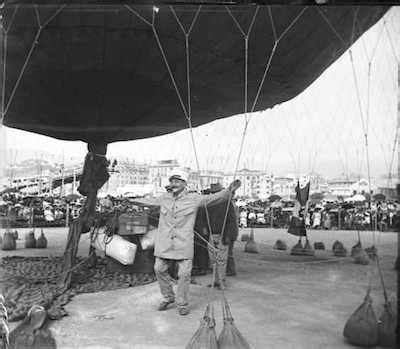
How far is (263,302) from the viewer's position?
10.4 ft

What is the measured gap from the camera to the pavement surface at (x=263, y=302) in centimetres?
306

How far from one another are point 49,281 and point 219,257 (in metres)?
1.34

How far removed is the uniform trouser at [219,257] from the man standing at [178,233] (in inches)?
6.3

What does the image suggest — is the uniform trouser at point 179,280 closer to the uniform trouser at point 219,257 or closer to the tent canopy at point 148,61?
the uniform trouser at point 219,257

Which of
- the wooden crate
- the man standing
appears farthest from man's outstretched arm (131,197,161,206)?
the wooden crate

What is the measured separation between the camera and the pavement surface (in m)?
3.06

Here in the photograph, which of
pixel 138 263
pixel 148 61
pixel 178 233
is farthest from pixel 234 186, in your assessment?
pixel 148 61

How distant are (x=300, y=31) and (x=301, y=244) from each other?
165cm

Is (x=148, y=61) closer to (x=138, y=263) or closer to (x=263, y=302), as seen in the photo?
(x=138, y=263)

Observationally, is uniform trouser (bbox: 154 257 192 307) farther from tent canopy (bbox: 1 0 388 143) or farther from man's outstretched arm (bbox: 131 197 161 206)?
tent canopy (bbox: 1 0 388 143)

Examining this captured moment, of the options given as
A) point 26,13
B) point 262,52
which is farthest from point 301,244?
point 26,13

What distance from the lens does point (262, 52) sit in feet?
10.8

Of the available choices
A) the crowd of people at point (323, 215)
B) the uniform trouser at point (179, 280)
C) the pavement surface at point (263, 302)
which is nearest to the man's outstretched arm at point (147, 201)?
the uniform trouser at point (179, 280)

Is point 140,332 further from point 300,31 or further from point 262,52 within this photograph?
point 300,31
